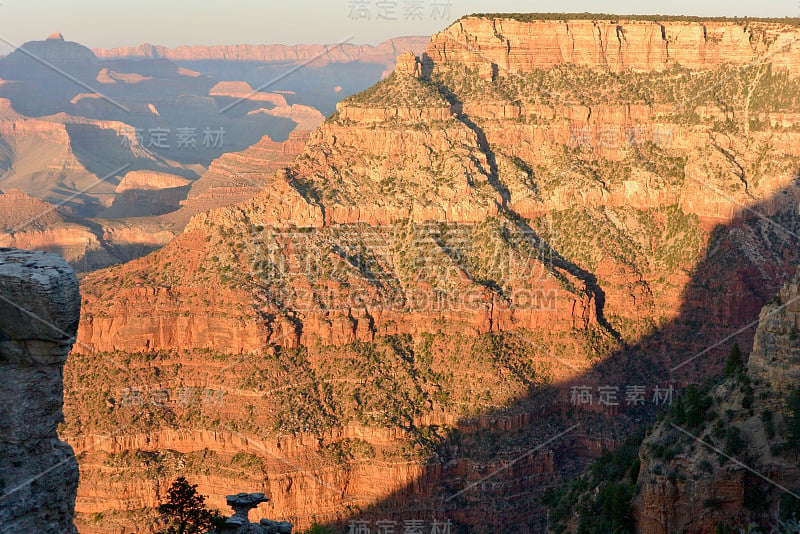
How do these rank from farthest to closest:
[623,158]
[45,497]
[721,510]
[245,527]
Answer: [623,158] < [721,510] < [245,527] < [45,497]

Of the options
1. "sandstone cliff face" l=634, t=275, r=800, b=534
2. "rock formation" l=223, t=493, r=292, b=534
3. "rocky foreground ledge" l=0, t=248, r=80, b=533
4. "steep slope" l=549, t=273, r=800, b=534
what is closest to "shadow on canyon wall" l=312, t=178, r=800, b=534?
"steep slope" l=549, t=273, r=800, b=534

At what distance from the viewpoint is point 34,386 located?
3175 cm

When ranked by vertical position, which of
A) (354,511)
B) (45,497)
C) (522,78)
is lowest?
(354,511)

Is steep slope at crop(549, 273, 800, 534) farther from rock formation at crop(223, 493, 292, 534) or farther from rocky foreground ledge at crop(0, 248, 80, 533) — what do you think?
rocky foreground ledge at crop(0, 248, 80, 533)

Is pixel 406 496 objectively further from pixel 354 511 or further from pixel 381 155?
pixel 381 155

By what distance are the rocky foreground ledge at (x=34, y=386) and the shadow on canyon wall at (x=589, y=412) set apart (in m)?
43.1

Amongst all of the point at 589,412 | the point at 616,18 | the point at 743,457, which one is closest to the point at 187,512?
the point at 743,457

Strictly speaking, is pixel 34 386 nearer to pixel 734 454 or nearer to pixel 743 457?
pixel 734 454

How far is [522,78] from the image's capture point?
103 metres

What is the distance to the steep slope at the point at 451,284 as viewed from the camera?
7575 cm

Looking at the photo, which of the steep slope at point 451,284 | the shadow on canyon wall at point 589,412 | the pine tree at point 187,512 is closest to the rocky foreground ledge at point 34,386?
the pine tree at point 187,512

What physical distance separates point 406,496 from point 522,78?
150 feet

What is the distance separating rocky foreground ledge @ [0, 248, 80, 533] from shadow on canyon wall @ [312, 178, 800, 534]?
4312 centimetres

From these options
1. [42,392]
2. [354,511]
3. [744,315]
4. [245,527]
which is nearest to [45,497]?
[42,392]
